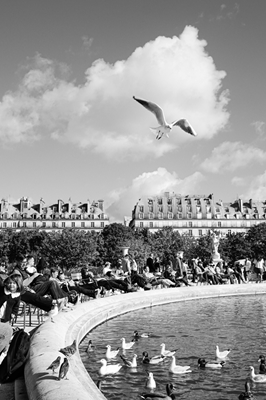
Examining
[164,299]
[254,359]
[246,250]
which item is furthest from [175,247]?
[254,359]

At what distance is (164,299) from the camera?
1545 centimetres

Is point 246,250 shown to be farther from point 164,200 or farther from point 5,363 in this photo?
point 5,363

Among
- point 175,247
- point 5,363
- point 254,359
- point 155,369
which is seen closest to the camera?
point 5,363

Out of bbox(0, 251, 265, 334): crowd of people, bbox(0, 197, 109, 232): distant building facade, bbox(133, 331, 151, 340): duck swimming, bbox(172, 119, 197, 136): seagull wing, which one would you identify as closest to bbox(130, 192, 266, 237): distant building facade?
bbox(0, 197, 109, 232): distant building facade

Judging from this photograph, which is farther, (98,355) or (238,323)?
(238,323)

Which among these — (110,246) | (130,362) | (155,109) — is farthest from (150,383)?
(110,246)

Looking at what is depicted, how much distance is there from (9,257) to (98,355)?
83.0m

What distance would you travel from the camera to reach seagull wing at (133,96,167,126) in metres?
16.0

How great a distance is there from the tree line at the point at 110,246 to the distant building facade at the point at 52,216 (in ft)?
52.8

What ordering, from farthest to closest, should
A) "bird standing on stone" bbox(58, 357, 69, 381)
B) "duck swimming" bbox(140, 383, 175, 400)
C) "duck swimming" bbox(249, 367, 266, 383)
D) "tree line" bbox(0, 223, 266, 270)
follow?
1. "tree line" bbox(0, 223, 266, 270)
2. "duck swimming" bbox(249, 367, 266, 383)
3. "duck swimming" bbox(140, 383, 175, 400)
4. "bird standing on stone" bbox(58, 357, 69, 381)

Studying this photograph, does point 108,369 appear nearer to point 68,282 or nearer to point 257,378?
point 257,378

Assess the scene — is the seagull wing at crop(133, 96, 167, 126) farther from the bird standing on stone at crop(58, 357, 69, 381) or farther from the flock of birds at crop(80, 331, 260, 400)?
the bird standing on stone at crop(58, 357, 69, 381)

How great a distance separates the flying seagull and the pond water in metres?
6.44

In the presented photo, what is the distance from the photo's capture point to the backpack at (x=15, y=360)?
4980 millimetres
